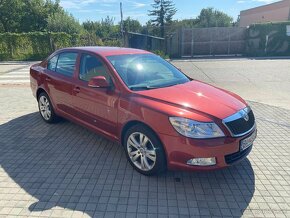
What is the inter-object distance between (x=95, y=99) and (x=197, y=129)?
1.70 metres

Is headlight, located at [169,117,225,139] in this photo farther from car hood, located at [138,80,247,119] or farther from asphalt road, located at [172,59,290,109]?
asphalt road, located at [172,59,290,109]

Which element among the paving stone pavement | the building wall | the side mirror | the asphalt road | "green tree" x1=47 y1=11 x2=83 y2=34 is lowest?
the asphalt road

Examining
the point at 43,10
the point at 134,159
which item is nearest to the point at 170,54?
the point at 134,159

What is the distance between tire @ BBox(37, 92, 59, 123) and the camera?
17.1ft

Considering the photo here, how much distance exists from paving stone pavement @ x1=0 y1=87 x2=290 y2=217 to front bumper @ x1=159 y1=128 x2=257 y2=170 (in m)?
0.36

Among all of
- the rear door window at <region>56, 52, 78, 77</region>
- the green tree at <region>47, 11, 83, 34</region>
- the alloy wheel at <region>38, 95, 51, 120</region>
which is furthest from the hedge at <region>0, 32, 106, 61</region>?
the rear door window at <region>56, 52, 78, 77</region>

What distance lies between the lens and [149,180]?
336cm

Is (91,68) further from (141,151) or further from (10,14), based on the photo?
(10,14)

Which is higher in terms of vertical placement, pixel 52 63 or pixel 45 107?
pixel 52 63

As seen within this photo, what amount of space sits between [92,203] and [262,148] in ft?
9.45

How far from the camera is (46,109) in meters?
5.34

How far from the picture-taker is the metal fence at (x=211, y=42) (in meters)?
19.8

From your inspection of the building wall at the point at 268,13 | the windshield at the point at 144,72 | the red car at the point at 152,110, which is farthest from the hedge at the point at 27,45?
the building wall at the point at 268,13

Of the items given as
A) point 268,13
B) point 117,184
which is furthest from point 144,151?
point 268,13
